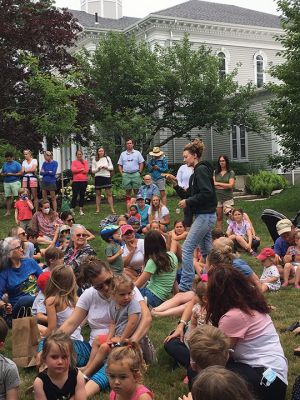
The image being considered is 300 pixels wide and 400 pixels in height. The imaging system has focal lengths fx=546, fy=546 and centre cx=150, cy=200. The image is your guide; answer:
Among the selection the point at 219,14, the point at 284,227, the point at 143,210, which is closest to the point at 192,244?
the point at 284,227

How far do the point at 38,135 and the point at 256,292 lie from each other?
1720 centimetres

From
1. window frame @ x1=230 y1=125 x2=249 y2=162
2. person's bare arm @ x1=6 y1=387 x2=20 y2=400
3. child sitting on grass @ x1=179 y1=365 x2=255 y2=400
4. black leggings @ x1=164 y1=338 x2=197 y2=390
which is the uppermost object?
window frame @ x1=230 y1=125 x2=249 y2=162

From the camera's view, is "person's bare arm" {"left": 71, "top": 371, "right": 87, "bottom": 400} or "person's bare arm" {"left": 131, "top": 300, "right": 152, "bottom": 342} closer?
"person's bare arm" {"left": 71, "top": 371, "right": 87, "bottom": 400}

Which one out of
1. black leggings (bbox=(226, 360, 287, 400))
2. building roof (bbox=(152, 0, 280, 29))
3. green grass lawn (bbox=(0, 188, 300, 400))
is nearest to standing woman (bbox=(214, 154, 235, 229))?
green grass lawn (bbox=(0, 188, 300, 400))

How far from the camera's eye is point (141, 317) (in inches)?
201

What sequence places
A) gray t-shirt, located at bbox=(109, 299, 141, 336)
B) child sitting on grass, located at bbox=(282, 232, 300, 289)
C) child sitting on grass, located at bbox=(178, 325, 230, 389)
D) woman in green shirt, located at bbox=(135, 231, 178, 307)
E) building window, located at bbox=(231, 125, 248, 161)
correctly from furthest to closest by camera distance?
building window, located at bbox=(231, 125, 248, 161) < child sitting on grass, located at bbox=(282, 232, 300, 289) < woman in green shirt, located at bbox=(135, 231, 178, 307) < gray t-shirt, located at bbox=(109, 299, 141, 336) < child sitting on grass, located at bbox=(178, 325, 230, 389)

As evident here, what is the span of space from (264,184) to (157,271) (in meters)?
14.7

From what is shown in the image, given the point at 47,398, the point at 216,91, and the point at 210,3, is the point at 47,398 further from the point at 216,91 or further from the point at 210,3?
the point at 210,3

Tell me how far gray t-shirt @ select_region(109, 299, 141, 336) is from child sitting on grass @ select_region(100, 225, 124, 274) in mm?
2115

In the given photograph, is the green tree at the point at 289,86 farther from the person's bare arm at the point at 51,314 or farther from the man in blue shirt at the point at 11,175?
the person's bare arm at the point at 51,314

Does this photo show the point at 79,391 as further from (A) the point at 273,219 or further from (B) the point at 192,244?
(A) the point at 273,219

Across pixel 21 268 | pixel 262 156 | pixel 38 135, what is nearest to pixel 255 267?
pixel 21 268

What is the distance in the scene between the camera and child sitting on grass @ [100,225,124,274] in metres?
7.58

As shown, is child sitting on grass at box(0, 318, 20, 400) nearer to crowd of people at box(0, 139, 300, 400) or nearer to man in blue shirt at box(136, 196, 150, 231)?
Result: crowd of people at box(0, 139, 300, 400)
